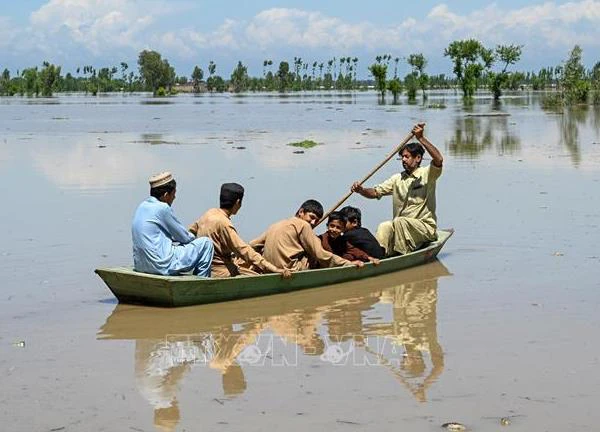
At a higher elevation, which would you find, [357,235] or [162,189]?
[162,189]

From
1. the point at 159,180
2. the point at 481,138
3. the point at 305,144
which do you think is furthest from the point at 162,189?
the point at 481,138

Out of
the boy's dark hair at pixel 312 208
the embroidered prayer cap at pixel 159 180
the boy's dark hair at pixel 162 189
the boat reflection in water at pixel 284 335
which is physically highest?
the embroidered prayer cap at pixel 159 180

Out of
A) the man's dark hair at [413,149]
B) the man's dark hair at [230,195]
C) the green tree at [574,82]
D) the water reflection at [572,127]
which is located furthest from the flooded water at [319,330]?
the green tree at [574,82]

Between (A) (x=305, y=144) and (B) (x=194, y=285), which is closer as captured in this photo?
(B) (x=194, y=285)

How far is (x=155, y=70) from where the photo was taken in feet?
348

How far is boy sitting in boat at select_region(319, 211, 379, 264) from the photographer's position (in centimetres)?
940

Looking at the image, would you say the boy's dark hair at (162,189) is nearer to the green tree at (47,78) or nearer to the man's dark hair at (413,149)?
the man's dark hair at (413,149)

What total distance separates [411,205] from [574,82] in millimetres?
39504

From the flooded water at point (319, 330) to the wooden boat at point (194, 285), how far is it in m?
0.09

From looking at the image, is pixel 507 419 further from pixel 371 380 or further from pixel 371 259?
pixel 371 259

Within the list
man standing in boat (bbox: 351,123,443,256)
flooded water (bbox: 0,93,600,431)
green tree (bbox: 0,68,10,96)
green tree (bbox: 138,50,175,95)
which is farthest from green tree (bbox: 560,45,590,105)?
green tree (bbox: 0,68,10,96)

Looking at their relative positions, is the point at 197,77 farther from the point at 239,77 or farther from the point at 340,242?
the point at 340,242

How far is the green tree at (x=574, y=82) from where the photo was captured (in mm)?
45406

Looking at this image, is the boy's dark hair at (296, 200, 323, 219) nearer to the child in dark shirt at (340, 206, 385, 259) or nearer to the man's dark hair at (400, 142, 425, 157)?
the child in dark shirt at (340, 206, 385, 259)
